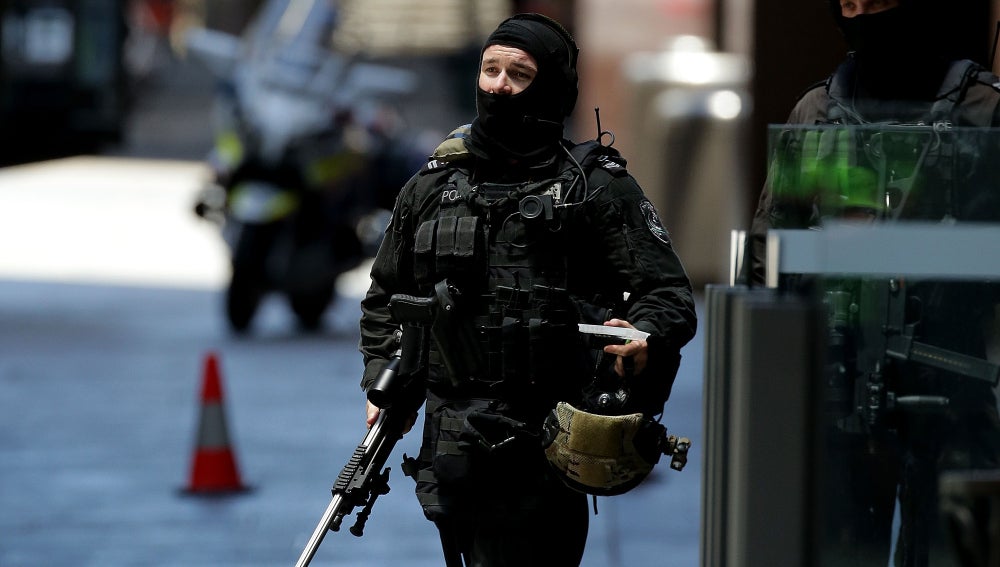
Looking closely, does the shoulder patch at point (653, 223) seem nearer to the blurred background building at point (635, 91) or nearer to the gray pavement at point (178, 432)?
the gray pavement at point (178, 432)

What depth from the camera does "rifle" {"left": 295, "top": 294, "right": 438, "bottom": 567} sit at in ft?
14.3

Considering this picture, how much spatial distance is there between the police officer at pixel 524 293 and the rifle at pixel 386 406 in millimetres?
54

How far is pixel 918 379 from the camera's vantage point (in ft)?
13.2

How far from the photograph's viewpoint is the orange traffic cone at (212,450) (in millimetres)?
8453

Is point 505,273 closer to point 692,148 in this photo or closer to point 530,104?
point 530,104

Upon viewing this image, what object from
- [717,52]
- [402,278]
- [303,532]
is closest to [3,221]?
[717,52]

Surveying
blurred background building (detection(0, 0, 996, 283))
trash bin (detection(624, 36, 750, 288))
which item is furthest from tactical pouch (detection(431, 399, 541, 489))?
trash bin (detection(624, 36, 750, 288))

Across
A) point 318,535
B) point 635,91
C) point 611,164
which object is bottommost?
point 318,535

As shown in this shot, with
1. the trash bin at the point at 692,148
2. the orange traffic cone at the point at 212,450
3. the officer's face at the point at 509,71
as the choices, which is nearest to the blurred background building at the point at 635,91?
the trash bin at the point at 692,148

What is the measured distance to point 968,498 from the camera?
9.82ft

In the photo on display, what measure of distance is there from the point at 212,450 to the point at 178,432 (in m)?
1.83

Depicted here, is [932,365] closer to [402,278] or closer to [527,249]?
[527,249]

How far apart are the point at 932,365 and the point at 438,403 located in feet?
3.69

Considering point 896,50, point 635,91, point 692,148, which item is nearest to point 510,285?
point 896,50
